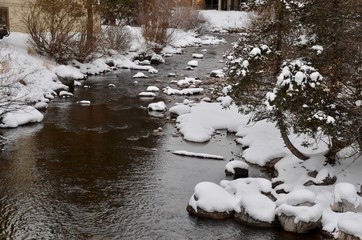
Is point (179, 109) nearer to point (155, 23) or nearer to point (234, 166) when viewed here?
point (234, 166)

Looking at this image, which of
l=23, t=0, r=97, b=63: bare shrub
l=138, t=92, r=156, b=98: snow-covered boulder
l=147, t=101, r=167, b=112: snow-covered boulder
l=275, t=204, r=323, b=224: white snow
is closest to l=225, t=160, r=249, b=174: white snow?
l=275, t=204, r=323, b=224: white snow

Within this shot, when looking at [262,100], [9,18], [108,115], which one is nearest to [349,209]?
[262,100]

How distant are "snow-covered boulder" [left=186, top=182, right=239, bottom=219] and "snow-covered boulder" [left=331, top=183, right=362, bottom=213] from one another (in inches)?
77.3

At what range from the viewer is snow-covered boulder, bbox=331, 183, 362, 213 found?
8711mm

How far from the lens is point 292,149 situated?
11.3 meters

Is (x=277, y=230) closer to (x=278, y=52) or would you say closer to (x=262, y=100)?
(x=262, y=100)

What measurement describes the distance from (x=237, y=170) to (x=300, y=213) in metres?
2.91

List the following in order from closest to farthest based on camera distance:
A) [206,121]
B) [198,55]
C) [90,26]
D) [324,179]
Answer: [324,179] → [206,121] → [90,26] → [198,55]

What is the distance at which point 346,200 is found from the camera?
28.7 feet

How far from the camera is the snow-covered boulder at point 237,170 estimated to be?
1134 cm

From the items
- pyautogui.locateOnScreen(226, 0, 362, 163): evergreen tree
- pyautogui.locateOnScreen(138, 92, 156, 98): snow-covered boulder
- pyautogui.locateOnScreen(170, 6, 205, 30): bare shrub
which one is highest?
pyautogui.locateOnScreen(170, 6, 205, 30): bare shrub

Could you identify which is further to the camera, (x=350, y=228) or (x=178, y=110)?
(x=178, y=110)

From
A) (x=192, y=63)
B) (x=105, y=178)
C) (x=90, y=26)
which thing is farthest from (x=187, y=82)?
(x=105, y=178)

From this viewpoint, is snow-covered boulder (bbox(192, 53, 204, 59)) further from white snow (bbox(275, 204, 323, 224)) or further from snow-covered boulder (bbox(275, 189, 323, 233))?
white snow (bbox(275, 204, 323, 224))
